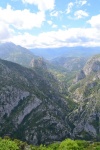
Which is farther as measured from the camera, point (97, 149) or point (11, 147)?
point (97, 149)

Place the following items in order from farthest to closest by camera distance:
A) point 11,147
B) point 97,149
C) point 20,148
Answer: point 97,149 → point 20,148 → point 11,147

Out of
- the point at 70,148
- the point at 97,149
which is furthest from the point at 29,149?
the point at 97,149

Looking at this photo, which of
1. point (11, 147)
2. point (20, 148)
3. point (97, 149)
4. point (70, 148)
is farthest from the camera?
point (97, 149)

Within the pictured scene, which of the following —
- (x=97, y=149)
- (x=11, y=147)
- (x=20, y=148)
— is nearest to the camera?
(x=11, y=147)

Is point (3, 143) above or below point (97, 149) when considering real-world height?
above

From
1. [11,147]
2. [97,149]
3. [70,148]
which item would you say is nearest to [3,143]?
[11,147]

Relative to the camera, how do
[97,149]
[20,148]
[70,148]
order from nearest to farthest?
[20,148] < [70,148] < [97,149]

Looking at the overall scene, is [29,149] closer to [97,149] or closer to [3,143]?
[3,143]

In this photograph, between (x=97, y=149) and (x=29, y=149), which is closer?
(x=29, y=149)

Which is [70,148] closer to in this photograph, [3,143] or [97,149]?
[97,149]
